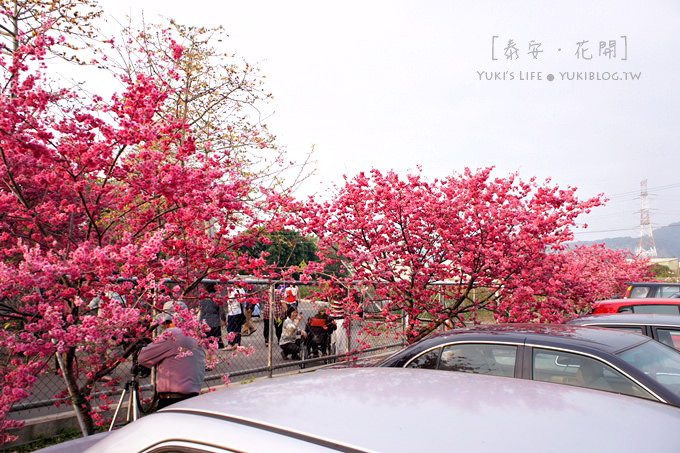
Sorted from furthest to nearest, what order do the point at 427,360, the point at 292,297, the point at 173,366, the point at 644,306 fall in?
the point at 292,297
the point at 644,306
the point at 173,366
the point at 427,360

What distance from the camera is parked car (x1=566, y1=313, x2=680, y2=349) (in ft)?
17.4

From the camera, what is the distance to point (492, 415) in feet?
5.02

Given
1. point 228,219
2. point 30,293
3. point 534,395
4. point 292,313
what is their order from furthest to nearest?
1. point 292,313
2. point 228,219
3. point 30,293
4. point 534,395

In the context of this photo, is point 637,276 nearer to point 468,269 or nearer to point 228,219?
point 468,269

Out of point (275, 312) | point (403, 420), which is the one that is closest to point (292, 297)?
point (275, 312)

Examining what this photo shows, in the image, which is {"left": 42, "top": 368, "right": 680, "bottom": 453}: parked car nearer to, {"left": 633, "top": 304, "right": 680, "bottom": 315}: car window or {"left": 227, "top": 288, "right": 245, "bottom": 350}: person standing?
{"left": 227, "top": 288, "right": 245, "bottom": 350}: person standing

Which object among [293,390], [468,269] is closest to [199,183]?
[293,390]

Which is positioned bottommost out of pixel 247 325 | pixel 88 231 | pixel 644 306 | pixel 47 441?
pixel 47 441

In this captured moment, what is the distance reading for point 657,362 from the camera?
3.80 metres

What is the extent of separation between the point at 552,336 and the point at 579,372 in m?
0.33

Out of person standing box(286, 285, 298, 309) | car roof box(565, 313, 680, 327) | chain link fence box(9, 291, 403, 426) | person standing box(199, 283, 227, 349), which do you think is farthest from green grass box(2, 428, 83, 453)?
car roof box(565, 313, 680, 327)

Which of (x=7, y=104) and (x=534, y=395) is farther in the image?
(x=7, y=104)

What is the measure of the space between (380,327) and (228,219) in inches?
176

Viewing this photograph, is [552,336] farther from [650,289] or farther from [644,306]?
[650,289]
